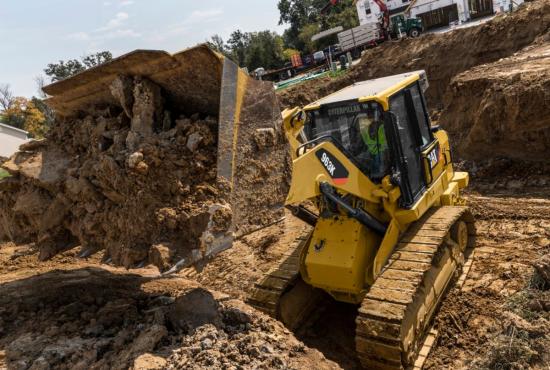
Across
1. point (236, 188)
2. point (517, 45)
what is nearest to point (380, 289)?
point (236, 188)

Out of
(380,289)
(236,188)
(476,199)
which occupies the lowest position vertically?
(476,199)

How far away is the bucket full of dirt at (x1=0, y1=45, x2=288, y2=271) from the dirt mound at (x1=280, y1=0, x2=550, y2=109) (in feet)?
31.0

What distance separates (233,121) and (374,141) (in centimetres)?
136

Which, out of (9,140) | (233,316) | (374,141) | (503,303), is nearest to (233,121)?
(374,141)

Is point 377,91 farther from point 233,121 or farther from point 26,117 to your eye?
point 26,117

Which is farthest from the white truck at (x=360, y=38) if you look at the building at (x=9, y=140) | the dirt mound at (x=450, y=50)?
the building at (x=9, y=140)

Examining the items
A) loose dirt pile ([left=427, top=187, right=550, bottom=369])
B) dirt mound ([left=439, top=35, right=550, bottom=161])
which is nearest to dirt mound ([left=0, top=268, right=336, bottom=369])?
loose dirt pile ([left=427, top=187, right=550, bottom=369])

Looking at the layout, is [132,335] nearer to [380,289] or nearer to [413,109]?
[380,289]

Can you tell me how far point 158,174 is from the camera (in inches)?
164

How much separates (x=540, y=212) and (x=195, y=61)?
518cm

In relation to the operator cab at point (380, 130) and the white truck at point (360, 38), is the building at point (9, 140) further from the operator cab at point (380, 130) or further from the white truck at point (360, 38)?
the operator cab at point (380, 130)

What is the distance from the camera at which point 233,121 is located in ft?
13.3

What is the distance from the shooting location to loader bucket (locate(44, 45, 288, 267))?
3.94 m

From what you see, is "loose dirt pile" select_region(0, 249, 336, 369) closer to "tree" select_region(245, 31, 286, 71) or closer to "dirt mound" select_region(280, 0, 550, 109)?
"dirt mound" select_region(280, 0, 550, 109)
